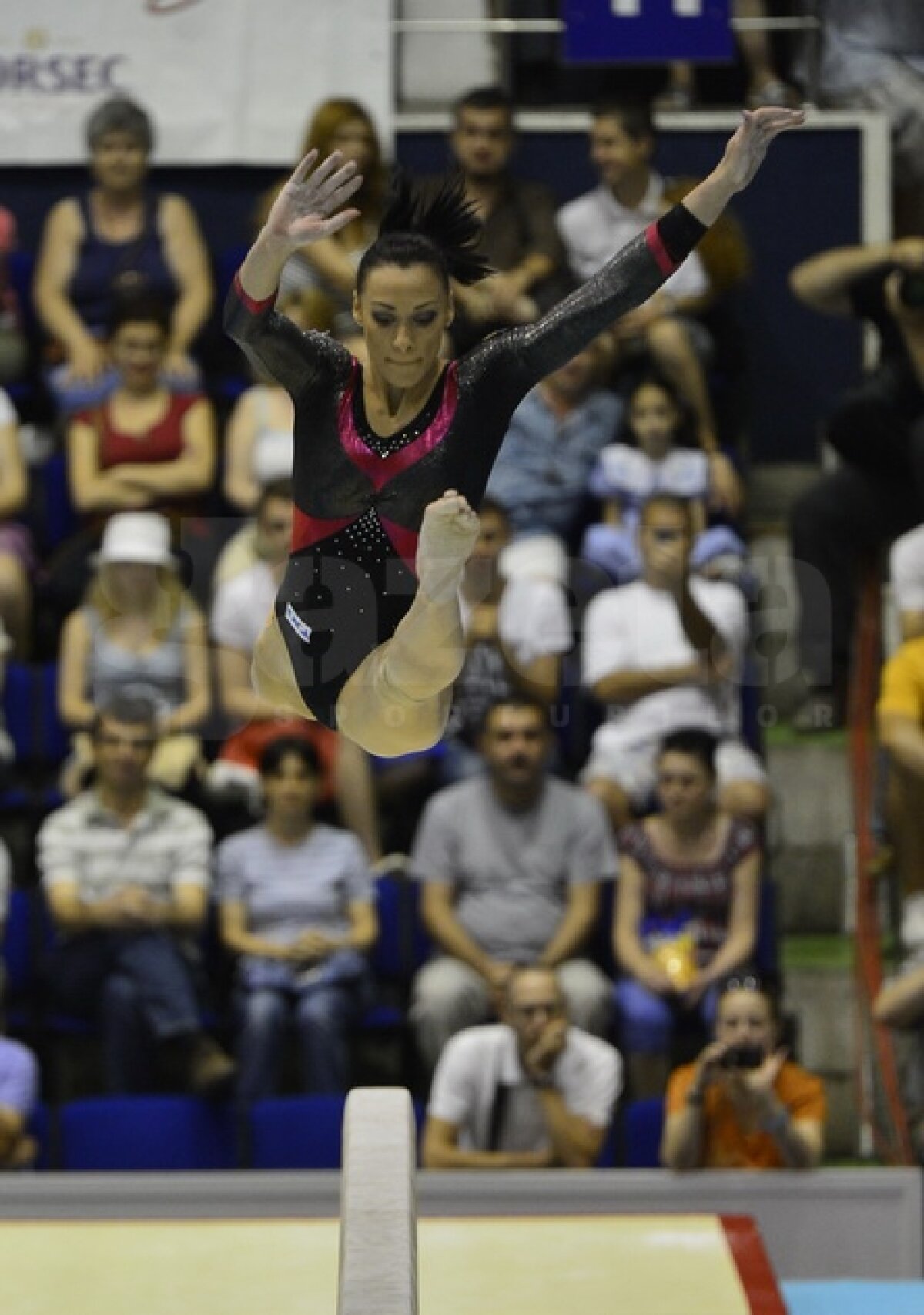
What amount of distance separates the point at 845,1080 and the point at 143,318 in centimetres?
280

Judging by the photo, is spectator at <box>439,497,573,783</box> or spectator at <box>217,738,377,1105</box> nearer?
spectator at <box>217,738,377,1105</box>

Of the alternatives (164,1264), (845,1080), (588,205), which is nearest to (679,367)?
(588,205)

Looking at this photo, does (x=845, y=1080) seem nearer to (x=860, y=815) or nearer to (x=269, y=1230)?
(x=860, y=815)

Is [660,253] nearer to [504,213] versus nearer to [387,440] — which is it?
[387,440]

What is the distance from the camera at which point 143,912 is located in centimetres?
593

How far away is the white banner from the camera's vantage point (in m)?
6.72

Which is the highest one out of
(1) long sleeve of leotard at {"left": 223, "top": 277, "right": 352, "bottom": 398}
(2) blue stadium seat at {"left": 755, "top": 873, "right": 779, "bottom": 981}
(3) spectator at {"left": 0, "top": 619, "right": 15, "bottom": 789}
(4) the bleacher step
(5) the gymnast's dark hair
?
(5) the gymnast's dark hair

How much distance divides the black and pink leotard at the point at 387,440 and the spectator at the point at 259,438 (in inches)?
101

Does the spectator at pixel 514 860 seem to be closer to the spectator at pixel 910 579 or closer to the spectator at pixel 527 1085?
the spectator at pixel 527 1085

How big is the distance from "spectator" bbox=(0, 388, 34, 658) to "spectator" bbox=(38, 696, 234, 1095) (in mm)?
553

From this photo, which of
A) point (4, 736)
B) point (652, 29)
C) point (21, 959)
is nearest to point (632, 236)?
point (652, 29)

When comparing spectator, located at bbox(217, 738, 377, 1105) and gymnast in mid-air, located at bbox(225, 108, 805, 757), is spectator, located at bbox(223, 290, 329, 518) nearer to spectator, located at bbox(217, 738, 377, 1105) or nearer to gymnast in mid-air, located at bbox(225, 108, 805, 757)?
spectator, located at bbox(217, 738, 377, 1105)

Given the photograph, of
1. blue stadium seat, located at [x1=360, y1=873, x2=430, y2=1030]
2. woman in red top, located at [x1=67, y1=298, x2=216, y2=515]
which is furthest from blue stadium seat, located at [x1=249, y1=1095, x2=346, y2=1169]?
woman in red top, located at [x1=67, y1=298, x2=216, y2=515]

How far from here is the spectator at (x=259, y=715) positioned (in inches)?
245
